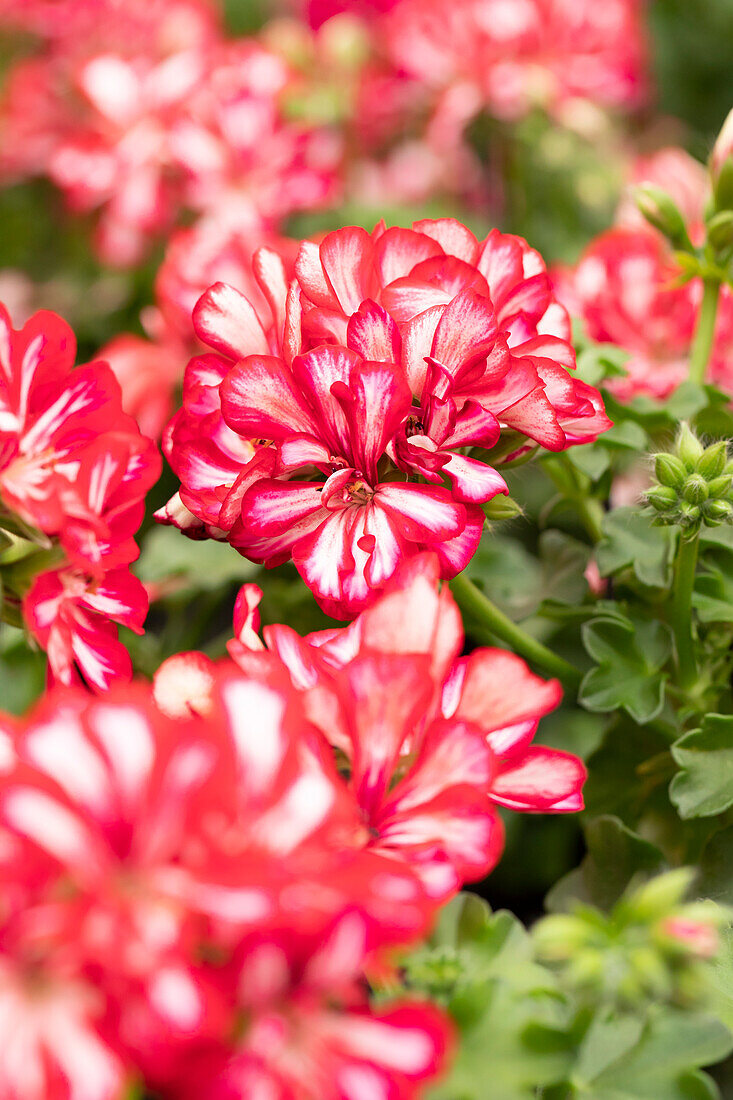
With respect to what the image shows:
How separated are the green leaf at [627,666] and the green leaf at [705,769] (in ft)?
0.07

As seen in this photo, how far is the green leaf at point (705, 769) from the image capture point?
0.47 metres

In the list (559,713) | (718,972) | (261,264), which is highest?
(261,264)

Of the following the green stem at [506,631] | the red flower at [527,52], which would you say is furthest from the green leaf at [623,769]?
the red flower at [527,52]

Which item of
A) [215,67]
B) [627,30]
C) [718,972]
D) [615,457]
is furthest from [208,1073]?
[627,30]

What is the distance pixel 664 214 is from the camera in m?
0.63

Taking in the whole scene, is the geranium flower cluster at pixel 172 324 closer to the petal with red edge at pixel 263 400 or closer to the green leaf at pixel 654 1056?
the petal with red edge at pixel 263 400

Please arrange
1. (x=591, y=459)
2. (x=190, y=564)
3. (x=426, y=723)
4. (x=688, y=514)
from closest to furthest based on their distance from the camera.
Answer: (x=426, y=723) < (x=688, y=514) < (x=591, y=459) < (x=190, y=564)

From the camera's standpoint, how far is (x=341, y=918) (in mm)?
280

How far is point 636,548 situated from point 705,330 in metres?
0.16

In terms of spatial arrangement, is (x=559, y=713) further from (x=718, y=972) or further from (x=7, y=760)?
(x=7, y=760)

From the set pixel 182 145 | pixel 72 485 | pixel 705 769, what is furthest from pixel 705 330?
pixel 182 145

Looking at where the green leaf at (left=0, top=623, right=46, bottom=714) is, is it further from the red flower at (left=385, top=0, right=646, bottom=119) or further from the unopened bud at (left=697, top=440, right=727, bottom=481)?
the red flower at (left=385, top=0, right=646, bottom=119)

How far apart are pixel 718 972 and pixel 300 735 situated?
7.8 inches

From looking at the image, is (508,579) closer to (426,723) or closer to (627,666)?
(627,666)
